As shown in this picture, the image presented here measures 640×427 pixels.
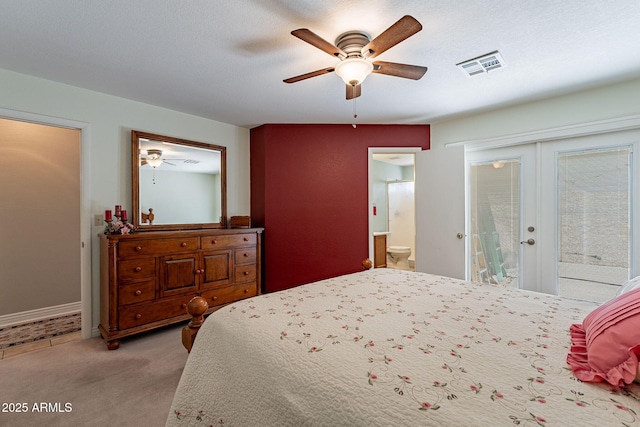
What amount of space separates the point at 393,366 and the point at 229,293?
2.61 metres

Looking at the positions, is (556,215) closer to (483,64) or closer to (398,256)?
(483,64)

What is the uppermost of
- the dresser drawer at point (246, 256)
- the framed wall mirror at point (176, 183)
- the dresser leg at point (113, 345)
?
the framed wall mirror at point (176, 183)

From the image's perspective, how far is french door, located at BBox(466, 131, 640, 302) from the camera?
2.60 m

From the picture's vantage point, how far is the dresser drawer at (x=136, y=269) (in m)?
2.52

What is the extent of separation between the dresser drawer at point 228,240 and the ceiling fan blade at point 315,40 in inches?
86.7

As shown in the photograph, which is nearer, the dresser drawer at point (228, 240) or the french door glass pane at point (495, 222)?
the dresser drawer at point (228, 240)

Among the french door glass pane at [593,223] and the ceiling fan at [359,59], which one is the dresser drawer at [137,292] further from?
the french door glass pane at [593,223]

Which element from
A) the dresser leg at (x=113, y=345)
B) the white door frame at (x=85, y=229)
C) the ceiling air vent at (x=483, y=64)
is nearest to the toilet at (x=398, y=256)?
the ceiling air vent at (x=483, y=64)

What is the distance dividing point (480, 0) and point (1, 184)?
4615mm

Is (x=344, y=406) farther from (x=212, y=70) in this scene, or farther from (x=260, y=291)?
(x=260, y=291)

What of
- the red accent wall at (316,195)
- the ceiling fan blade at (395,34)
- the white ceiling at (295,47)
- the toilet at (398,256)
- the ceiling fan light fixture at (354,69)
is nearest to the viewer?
the ceiling fan blade at (395,34)

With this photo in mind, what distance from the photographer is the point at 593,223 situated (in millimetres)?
2703

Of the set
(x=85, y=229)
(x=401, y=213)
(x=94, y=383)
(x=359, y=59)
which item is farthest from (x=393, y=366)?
(x=401, y=213)

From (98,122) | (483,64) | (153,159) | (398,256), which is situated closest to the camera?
(483,64)
